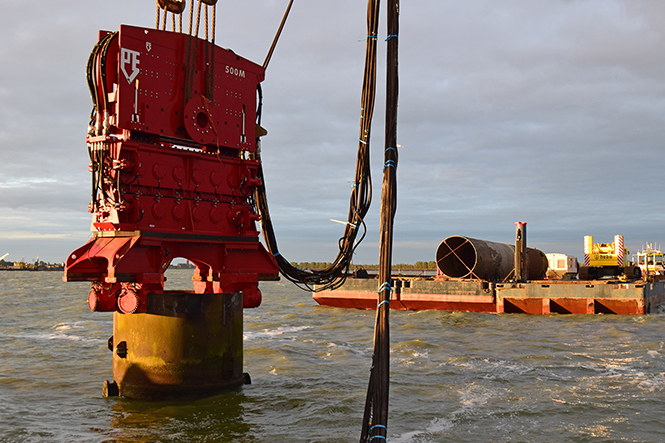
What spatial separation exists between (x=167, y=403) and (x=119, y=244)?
311cm

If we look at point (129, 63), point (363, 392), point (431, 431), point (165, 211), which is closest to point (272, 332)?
point (363, 392)

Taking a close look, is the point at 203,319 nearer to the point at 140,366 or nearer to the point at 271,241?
the point at 140,366

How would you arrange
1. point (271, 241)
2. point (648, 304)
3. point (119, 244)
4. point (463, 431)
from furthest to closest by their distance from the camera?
1. point (648, 304)
2. point (271, 241)
3. point (119, 244)
4. point (463, 431)

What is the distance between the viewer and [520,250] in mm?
32688

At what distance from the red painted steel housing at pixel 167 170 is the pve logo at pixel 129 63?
2cm

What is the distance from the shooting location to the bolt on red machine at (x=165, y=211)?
10203mm

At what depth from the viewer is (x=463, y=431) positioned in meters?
9.38

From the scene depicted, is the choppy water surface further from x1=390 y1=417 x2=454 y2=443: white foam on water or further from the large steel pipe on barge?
the large steel pipe on barge

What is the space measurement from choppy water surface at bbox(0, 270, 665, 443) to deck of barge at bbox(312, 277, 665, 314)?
7.72 m

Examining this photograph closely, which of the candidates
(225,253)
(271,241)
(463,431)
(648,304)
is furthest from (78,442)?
(648,304)

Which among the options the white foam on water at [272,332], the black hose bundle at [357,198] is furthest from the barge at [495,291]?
the black hose bundle at [357,198]

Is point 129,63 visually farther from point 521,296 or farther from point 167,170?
point 521,296

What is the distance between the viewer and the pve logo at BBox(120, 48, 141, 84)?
10.2 meters

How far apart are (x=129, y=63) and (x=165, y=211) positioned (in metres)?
2.82
